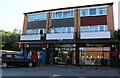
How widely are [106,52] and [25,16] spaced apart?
1498 cm

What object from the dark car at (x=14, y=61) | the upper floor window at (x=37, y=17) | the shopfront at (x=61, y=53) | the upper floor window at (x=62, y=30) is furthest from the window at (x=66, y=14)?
the dark car at (x=14, y=61)

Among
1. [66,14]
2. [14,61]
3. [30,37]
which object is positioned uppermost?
[66,14]

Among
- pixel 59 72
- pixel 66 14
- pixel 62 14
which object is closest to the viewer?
pixel 59 72

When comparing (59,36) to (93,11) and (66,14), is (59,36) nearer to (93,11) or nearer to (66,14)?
(66,14)

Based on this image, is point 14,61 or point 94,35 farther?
point 94,35

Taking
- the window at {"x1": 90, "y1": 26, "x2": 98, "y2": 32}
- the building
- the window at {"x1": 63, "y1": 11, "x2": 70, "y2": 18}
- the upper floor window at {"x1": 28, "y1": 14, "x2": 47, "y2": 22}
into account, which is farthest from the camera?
the upper floor window at {"x1": 28, "y1": 14, "x2": 47, "y2": 22}

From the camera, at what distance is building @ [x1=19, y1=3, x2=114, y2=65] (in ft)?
94.0

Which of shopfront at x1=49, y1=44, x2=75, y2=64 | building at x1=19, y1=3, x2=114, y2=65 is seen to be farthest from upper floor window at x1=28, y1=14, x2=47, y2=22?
shopfront at x1=49, y1=44, x2=75, y2=64

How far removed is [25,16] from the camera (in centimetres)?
3675

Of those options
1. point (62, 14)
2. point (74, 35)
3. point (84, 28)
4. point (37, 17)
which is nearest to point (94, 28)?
point (84, 28)

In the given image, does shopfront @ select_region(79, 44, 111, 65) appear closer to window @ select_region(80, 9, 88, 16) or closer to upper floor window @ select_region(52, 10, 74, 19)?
window @ select_region(80, 9, 88, 16)

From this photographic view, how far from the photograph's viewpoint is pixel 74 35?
29.5m

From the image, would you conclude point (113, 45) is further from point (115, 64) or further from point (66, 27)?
point (66, 27)

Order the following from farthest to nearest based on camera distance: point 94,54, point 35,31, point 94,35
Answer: point 35,31 → point 94,54 → point 94,35
